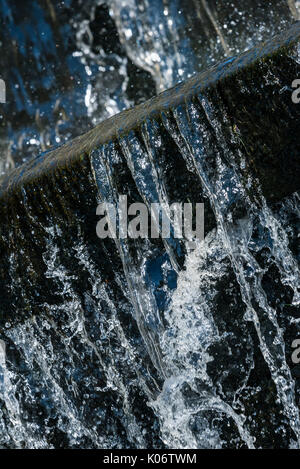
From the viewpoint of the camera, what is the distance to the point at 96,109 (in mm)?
4613

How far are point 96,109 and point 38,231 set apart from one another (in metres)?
2.21

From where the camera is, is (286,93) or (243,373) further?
(243,373)

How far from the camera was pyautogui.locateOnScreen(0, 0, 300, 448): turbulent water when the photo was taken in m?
2.32

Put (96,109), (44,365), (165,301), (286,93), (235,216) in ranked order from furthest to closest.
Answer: (96,109) → (44,365) → (165,301) → (235,216) → (286,93)

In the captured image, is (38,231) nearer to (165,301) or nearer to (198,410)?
(165,301)

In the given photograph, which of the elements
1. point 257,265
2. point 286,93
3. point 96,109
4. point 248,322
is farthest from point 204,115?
point 96,109

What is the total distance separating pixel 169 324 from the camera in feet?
8.21

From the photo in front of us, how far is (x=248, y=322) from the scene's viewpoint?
7.98 ft

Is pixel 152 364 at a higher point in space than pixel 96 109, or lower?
lower

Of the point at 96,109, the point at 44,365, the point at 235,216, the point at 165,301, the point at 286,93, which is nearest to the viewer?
the point at 286,93

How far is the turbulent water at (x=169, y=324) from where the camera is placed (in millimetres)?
2322

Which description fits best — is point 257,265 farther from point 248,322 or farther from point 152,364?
point 152,364
